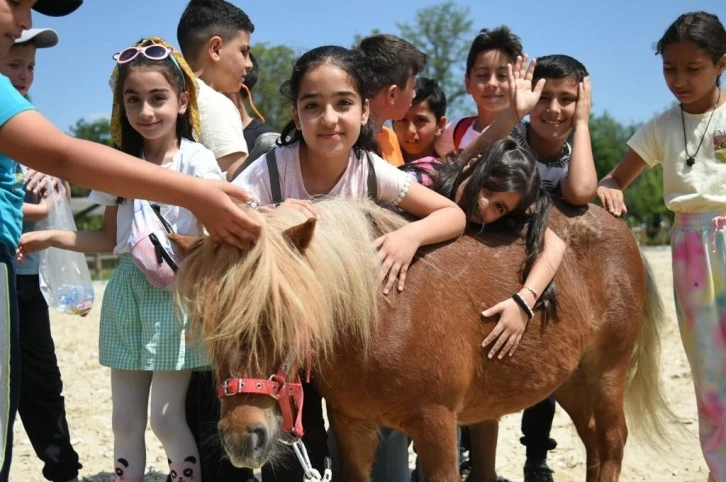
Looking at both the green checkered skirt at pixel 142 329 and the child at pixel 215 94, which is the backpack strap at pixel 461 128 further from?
the green checkered skirt at pixel 142 329

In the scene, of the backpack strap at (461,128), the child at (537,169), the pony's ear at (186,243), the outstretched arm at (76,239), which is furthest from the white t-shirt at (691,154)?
the outstretched arm at (76,239)

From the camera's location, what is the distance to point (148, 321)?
3193mm

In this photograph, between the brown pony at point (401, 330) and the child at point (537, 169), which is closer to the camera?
the brown pony at point (401, 330)

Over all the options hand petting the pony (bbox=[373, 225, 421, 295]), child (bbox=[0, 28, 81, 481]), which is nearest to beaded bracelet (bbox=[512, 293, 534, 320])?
hand petting the pony (bbox=[373, 225, 421, 295])

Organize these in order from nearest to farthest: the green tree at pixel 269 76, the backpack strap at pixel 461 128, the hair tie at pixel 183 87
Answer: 1. the hair tie at pixel 183 87
2. the backpack strap at pixel 461 128
3. the green tree at pixel 269 76

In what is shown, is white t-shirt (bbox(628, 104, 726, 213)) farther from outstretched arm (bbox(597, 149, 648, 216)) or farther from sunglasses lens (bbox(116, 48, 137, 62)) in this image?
sunglasses lens (bbox(116, 48, 137, 62))

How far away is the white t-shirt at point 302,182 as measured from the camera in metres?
3.16

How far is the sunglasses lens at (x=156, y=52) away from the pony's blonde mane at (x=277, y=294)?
3.45 feet

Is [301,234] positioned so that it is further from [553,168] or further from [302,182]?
[553,168]

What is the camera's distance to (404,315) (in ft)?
9.67

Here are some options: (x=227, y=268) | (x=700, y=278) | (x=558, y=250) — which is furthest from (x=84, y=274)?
(x=700, y=278)

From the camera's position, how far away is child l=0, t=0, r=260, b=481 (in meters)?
2.12

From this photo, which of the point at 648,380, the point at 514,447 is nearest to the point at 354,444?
the point at 648,380

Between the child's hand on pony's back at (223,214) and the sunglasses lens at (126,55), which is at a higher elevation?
the sunglasses lens at (126,55)
